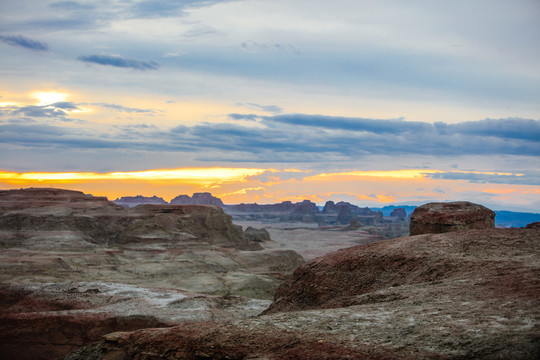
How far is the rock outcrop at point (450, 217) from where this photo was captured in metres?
22.1

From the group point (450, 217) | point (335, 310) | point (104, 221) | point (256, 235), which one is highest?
point (450, 217)

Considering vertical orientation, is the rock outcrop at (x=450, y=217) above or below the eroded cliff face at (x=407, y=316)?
above

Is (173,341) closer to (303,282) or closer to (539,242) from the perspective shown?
(303,282)

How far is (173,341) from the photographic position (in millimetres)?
10031

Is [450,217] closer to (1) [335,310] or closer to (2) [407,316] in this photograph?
(1) [335,310]

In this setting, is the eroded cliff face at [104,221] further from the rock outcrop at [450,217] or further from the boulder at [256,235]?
the rock outcrop at [450,217]

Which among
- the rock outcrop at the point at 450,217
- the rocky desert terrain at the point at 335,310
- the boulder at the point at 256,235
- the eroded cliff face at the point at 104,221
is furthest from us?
the boulder at the point at 256,235

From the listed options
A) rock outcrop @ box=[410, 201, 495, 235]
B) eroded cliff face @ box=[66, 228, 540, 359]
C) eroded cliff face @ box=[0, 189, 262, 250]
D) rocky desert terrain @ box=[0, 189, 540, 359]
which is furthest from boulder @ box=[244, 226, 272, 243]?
eroded cliff face @ box=[66, 228, 540, 359]

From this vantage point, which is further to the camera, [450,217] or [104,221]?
[104,221]

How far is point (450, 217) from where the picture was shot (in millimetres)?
22094

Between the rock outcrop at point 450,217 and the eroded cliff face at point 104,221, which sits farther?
the eroded cliff face at point 104,221

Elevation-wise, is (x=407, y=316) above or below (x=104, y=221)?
above

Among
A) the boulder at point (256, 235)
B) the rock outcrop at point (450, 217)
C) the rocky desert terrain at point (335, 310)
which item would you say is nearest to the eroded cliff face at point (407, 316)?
the rocky desert terrain at point (335, 310)

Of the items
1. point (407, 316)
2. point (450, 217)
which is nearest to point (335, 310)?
point (407, 316)
